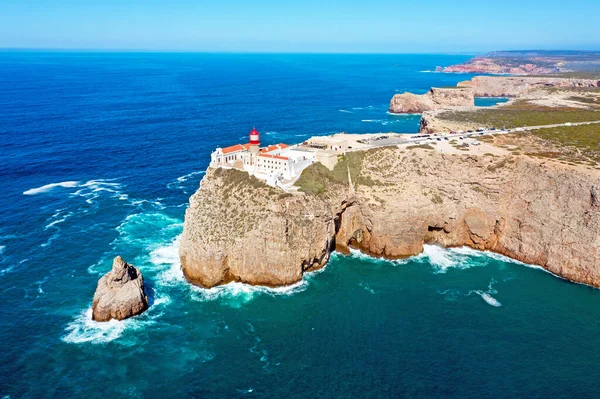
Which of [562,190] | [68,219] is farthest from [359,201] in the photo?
[68,219]

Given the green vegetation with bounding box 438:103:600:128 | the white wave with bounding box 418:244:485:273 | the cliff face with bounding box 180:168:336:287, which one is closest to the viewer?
the cliff face with bounding box 180:168:336:287

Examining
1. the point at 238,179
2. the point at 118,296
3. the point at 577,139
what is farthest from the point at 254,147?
the point at 577,139

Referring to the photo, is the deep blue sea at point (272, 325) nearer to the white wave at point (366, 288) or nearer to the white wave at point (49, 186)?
the white wave at point (366, 288)

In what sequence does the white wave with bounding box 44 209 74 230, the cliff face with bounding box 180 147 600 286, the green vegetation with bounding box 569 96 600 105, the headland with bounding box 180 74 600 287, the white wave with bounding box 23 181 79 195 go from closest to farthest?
the cliff face with bounding box 180 147 600 286 < the headland with bounding box 180 74 600 287 < the white wave with bounding box 44 209 74 230 < the white wave with bounding box 23 181 79 195 < the green vegetation with bounding box 569 96 600 105

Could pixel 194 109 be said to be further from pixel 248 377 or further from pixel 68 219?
pixel 248 377

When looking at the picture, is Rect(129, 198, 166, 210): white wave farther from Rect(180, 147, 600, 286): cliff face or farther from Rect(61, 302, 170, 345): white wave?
Rect(61, 302, 170, 345): white wave

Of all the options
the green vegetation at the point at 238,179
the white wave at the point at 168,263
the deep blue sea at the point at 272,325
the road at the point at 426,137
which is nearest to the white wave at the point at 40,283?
the deep blue sea at the point at 272,325

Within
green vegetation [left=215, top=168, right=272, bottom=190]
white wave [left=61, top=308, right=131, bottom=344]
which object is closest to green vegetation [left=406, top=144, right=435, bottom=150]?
green vegetation [left=215, top=168, right=272, bottom=190]
